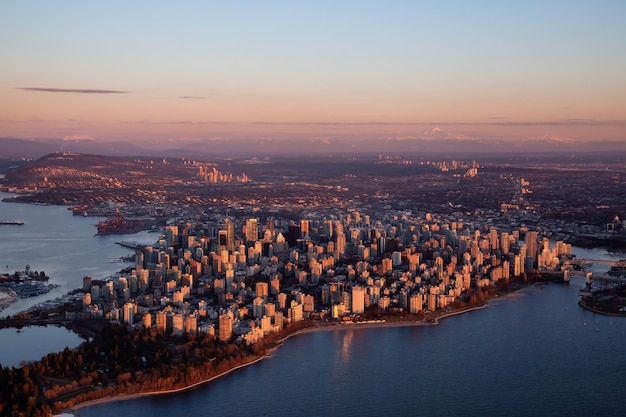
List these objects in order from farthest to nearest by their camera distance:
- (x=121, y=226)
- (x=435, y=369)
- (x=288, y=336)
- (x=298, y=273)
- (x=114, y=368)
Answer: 1. (x=121, y=226)
2. (x=298, y=273)
3. (x=288, y=336)
4. (x=435, y=369)
5. (x=114, y=368)

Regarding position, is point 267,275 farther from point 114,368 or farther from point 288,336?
point 114,368

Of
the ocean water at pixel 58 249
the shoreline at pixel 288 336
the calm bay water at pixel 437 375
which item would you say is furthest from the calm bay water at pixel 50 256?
the calm bay water at pixel 437 375

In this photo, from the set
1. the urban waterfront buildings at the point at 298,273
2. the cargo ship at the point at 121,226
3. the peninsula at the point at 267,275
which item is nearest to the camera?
the peninsula at the point at 267,275

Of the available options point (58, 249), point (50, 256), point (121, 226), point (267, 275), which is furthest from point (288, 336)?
point (121, 226)

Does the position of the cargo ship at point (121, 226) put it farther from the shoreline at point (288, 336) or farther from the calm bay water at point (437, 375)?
the calm bay water at point (437, 375)

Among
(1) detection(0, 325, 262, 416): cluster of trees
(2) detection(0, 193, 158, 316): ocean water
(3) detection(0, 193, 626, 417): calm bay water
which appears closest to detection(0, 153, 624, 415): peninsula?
(1) detection(0, 325, 262, 416): cluster of trees

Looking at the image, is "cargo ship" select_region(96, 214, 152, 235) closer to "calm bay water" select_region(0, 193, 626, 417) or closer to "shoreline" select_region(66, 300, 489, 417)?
"calm bay water" select_region(0, 193, 626, 417)
